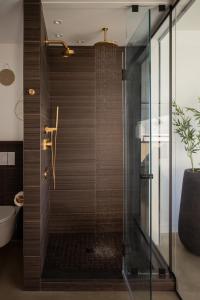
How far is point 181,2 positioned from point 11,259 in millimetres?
2951

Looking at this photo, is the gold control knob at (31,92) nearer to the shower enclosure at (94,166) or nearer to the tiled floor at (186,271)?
the shower enclosure at (94,166)

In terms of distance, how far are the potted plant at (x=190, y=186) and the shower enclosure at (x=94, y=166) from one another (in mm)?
270

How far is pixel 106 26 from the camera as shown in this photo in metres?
2.79

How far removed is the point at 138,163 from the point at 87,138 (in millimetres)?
1441

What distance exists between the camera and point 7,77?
11.2ft

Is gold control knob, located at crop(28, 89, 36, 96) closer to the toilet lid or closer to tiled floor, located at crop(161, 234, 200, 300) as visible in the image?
the toilet lid

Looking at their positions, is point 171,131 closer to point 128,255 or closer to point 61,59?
point 128,255

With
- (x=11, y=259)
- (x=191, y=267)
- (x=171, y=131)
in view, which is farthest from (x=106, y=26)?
(x=11, y=259)

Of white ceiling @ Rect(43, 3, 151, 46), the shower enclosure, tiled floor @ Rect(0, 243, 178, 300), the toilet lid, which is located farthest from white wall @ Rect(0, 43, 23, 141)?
tiled floor @ Rect(0, 243, 178, 300)

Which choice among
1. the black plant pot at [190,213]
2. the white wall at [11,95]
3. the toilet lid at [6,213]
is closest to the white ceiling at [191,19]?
the black plant pot at [190,213]

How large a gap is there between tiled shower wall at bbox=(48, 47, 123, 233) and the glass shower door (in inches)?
33.7

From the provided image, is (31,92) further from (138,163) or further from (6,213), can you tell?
(6,213)

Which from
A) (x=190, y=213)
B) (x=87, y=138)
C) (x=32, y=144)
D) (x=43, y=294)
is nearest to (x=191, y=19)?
(x=190, y=213)

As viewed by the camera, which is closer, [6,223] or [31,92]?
[31,92]
